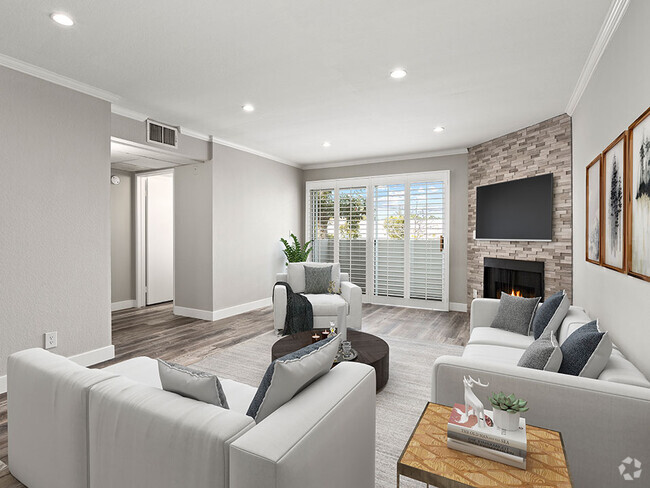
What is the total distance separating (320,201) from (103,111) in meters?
4.06

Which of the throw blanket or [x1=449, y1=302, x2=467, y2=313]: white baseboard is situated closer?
the throw blanket

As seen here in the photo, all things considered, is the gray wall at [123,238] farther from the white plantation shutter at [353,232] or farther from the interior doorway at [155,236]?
the white plantation shutter at [353,232]

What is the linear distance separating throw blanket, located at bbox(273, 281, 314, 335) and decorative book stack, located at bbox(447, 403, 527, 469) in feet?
9.96

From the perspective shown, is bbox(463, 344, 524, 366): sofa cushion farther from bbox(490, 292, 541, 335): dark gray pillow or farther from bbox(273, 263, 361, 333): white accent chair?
bbox(273, 263, 361, 333): white accent chair

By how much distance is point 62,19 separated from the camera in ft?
7.55

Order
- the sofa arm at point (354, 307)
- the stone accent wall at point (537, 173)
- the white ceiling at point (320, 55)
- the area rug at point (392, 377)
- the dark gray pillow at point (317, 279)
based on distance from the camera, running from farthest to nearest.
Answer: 1. the dark gray pillow at point (317, 279)
2. the sofa arm at point (354, 307)
3. the stone accent wall at point (537, 173)
4. the white ceiling at point (320, 55)
5. the area rug at point (392, 377)

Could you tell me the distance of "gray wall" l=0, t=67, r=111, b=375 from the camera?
2883 mm

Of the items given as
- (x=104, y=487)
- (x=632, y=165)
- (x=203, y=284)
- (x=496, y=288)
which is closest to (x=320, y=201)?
(x=203, y=284)

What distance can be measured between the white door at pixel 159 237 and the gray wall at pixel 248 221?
1.53m

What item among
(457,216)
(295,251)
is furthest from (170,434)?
(457,216)

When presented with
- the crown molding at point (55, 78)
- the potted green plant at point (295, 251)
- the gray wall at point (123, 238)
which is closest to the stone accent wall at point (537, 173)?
the potted green plant at point (295, 251)

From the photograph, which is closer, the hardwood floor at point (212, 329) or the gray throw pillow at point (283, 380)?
the gray throw pillow at point (283, 380)

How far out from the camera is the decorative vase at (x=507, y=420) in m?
1.28

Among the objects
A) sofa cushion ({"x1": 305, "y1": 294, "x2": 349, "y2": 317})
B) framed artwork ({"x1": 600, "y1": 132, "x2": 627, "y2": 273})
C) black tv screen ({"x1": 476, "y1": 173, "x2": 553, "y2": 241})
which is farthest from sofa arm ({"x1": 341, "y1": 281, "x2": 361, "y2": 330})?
framed artwork ({"x1": 600, "y1": 132, "x2": 627, "y2": 273})
